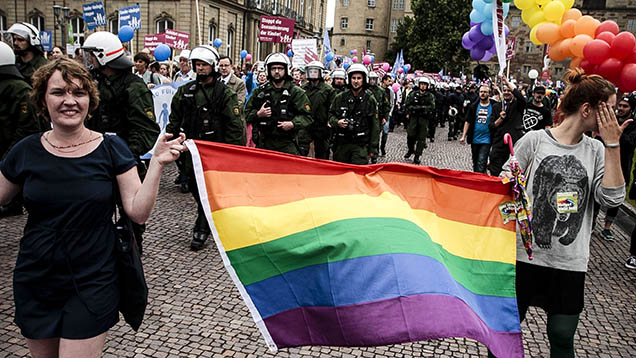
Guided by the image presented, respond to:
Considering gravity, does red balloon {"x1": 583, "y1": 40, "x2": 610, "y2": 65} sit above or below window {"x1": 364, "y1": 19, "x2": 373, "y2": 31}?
below

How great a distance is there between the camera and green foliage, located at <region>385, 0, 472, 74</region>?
5394cm

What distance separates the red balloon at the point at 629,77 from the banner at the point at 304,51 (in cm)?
812

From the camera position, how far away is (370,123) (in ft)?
25.9

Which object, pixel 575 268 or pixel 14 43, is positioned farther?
pixel 14 43

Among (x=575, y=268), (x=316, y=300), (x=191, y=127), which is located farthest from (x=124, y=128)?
(x=575, y=268)

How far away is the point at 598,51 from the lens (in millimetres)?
6961

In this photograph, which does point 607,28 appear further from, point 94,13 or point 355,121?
point 94,13

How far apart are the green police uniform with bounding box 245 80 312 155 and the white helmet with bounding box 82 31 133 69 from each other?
2.43 metres

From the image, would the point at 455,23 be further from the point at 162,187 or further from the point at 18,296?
the point at 18,296

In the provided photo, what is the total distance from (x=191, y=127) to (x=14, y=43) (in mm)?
2540

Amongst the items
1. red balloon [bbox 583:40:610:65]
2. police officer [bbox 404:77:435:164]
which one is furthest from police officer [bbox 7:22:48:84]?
police officer [bbox 404:77:435:164]

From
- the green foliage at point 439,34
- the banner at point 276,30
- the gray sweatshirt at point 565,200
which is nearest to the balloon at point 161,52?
the banner at point 276,30

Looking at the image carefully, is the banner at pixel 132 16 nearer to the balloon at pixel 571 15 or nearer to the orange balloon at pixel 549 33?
the orange balloon at pixel 549 33

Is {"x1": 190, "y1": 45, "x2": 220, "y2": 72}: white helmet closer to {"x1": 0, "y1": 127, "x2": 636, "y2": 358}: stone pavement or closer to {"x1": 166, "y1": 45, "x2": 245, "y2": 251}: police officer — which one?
{"x1": 166, "y1": 45, "x2": 245, "y2": 251}: police officer
